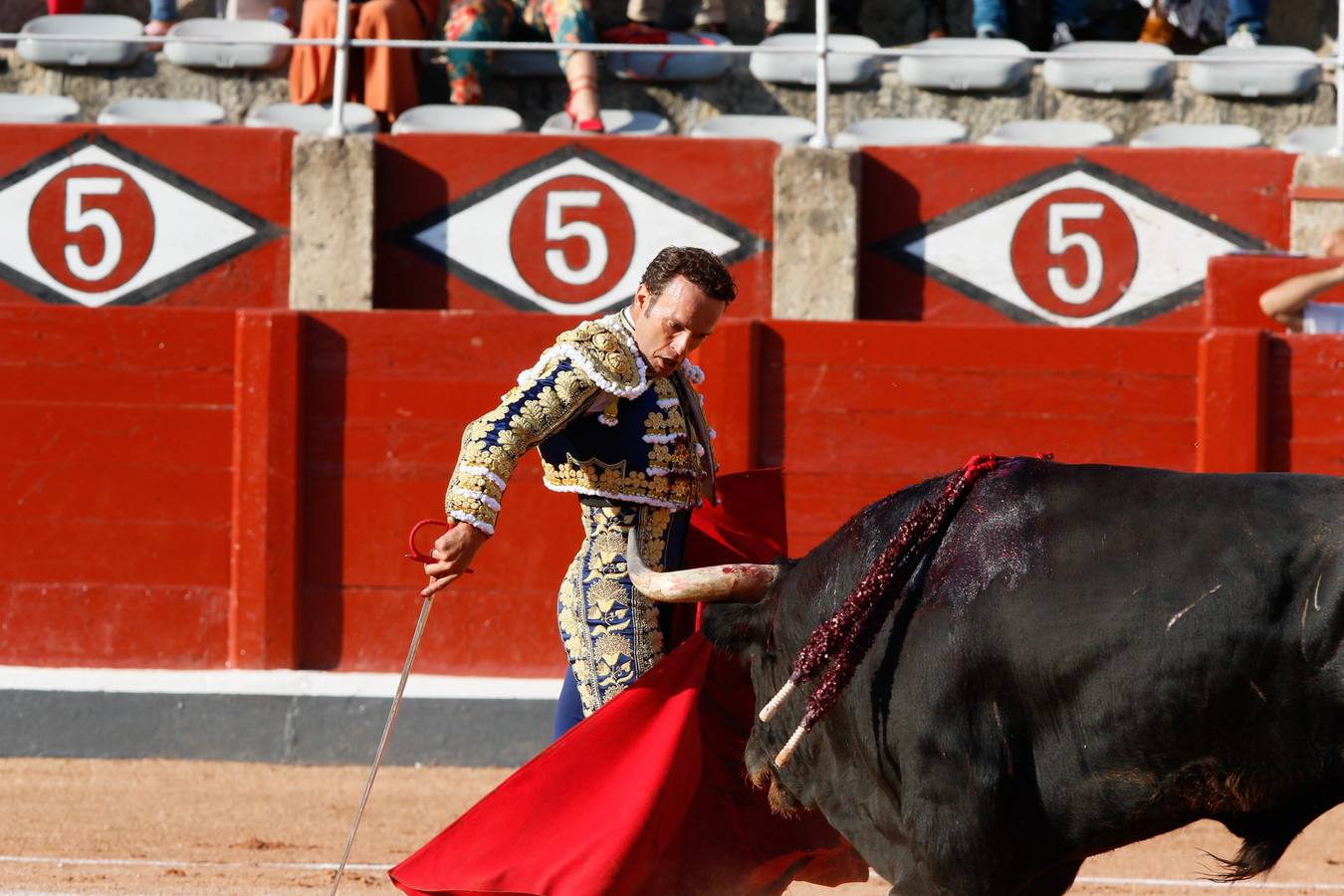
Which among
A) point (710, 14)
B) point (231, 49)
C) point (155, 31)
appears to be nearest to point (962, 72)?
point (710, 14)

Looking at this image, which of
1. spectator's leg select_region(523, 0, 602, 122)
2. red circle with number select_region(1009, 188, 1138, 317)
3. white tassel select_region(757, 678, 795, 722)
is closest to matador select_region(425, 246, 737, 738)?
white tassel select_region(757, 678, 795, 722)

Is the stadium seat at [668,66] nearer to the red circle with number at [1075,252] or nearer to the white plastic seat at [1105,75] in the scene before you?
the white plastic seat at [1105,75]

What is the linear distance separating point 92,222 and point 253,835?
292 centimetres

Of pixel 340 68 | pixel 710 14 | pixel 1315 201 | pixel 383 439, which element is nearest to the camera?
pixel 383 439

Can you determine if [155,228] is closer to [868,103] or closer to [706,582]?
[868,103]

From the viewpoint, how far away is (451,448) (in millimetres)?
5453

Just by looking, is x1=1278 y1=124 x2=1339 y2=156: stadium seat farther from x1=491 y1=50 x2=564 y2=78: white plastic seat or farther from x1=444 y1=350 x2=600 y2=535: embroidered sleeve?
x1=444 y1=350 x2=600 y2=535: embroidered sleeve

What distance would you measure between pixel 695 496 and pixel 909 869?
0.75m

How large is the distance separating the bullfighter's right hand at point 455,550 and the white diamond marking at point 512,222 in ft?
12.4

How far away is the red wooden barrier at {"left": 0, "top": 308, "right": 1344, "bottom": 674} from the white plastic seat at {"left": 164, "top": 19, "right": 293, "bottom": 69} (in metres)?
2.46

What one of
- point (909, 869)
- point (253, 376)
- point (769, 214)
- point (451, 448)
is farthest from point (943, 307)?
point (909, 869)

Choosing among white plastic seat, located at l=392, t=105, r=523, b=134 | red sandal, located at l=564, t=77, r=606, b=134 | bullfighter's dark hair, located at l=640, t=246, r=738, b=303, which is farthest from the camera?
white plastic seat, located at l=392, t=105, r=523, b=134

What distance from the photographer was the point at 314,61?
24.1ft

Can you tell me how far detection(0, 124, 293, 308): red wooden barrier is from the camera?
6.41m
